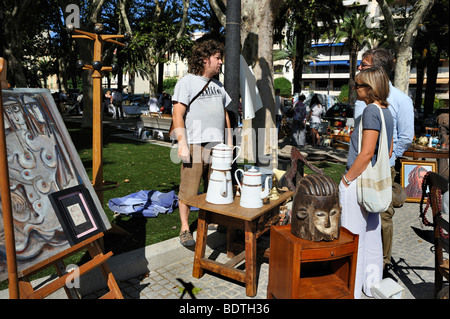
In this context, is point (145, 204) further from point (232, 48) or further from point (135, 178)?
point (232, 48)

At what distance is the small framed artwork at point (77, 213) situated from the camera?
7.67 feet

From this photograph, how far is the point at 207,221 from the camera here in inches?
135

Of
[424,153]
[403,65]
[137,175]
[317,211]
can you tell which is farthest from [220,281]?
[403,65]

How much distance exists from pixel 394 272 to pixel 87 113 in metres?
14.4

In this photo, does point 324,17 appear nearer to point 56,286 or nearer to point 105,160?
point 105,160

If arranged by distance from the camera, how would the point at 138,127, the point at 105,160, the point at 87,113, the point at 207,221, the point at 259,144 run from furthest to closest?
the point at 87,113 → the point at 138,127 → the point at 105,160 → the point at 259,144 → the point at 207,221

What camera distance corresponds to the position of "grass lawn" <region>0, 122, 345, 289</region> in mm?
4043

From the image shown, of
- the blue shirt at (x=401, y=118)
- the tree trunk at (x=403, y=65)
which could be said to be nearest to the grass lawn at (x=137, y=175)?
the blue shirt at (x=401, y=118)

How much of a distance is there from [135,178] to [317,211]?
5052 millimetres

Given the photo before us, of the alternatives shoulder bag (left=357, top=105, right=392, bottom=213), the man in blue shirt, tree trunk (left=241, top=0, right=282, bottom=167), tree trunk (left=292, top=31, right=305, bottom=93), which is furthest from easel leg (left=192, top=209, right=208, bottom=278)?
tree trunk (left=292, top=31, right=305, bottom=93)

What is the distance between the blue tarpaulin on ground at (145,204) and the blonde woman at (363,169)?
2.65 m

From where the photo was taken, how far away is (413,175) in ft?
22.9

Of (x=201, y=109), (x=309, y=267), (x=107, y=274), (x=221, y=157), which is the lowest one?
(x=309, y=267)
